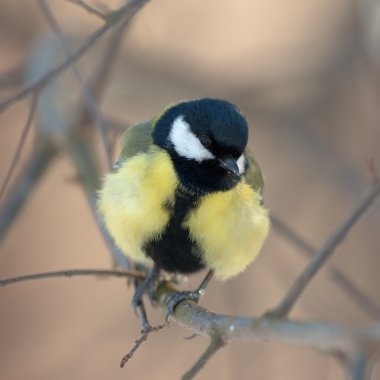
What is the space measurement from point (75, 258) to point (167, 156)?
1.76m

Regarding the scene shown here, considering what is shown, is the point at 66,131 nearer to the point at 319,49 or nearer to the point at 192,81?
the point at 192,81

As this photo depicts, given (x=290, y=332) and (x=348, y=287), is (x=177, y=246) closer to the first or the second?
(x=348, y=287)

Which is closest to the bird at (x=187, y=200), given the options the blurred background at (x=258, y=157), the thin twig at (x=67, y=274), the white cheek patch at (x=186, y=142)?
the white cheek patch at (x=186, y=142)

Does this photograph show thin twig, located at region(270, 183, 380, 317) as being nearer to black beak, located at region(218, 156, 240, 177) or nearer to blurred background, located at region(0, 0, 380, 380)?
black beak, located at region(218, 156, 240, 177)

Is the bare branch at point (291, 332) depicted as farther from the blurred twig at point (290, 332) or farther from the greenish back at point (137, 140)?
the greenish back at point (137, 140)

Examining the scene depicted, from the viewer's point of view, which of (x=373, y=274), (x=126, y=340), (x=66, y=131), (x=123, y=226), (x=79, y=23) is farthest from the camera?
(x=373, y=274)

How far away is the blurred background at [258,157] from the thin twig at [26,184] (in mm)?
433

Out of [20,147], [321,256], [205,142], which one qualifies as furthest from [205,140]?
[321,256]

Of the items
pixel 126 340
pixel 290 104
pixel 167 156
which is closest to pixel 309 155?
pixel 290 104

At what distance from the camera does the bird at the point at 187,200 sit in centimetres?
186

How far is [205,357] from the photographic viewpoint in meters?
1.05

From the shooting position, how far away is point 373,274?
140 inches

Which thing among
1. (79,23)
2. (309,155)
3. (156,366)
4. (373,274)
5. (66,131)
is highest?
(79,23)

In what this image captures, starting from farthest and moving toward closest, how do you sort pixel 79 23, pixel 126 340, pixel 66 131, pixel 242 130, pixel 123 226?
pixel 79 23 < pixel 126 340 < pixel 66 131 < pixel 123 226 < pixel 242 130
